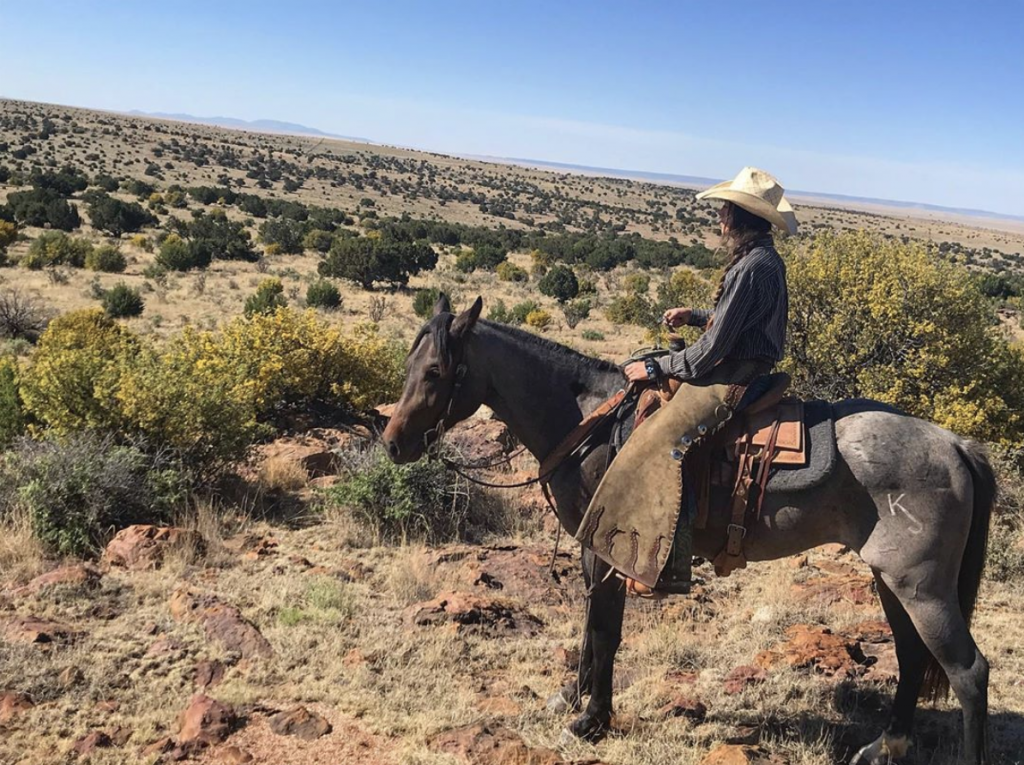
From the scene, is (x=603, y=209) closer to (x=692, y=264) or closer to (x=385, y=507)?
(x=692, y=264)

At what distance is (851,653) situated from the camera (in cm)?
518

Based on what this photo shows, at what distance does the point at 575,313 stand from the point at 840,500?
19.8 m

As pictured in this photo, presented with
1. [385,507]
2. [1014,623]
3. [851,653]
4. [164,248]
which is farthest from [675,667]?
[164,248]

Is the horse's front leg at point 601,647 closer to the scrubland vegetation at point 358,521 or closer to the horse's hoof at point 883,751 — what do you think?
the scrubland vegetation at point 358,521

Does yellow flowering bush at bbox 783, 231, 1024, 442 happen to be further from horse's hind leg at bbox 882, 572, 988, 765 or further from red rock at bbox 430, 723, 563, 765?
red rock at bbox 430, 723, 563, 765

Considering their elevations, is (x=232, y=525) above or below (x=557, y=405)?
below

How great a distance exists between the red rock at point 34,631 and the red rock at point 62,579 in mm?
457

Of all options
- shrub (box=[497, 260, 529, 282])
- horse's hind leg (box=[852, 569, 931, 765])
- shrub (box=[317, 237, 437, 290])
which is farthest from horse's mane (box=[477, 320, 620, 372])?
shrub (box=[497, 260, 529, 282])

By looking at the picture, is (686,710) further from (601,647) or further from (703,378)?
(703,378)

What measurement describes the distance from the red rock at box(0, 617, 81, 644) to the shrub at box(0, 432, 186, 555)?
155 cm

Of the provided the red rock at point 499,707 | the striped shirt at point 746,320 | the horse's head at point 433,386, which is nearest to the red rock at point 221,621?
the red rock at point 499,707

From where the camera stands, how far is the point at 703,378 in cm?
385

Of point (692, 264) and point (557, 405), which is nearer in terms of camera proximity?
point (557, 405)

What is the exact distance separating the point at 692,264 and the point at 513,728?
40458 mm
